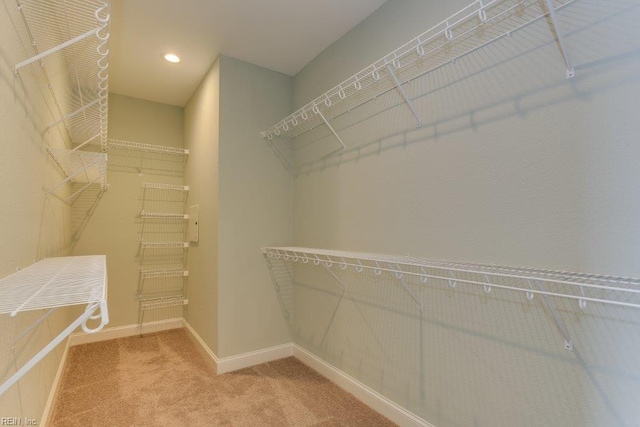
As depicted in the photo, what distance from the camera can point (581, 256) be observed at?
1.11 metres

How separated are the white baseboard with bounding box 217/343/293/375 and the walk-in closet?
16mm

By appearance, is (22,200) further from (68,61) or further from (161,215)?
(161,215)

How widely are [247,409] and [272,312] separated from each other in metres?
0.80

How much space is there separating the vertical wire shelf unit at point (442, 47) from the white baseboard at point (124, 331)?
7.82 feet

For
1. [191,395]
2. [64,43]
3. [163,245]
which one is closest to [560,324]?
[64,43]

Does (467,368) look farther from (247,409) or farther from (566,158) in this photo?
(247,409)

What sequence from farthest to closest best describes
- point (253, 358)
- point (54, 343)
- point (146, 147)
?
point (146, 147) < point (253, 358) < point (54, 343)

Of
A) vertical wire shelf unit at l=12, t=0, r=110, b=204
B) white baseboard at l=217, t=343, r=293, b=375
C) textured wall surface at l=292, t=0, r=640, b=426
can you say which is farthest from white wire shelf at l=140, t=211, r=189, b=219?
textured wall surface at l=292, t=0, r=640, b=426

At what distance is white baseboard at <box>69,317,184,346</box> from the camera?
9.74ft

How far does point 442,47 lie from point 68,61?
206 cm

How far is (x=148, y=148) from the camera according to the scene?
130 inches

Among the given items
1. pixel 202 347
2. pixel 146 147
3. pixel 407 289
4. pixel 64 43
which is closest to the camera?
pixel 64 43

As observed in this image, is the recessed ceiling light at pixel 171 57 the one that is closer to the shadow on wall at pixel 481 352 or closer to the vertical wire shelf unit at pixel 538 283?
the vertical wire shelf unit at pixel 538 283

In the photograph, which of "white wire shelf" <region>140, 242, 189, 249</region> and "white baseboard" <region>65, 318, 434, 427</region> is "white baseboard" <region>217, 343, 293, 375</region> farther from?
"white wire shelf" <region>140, 242, 189, 249</region>
